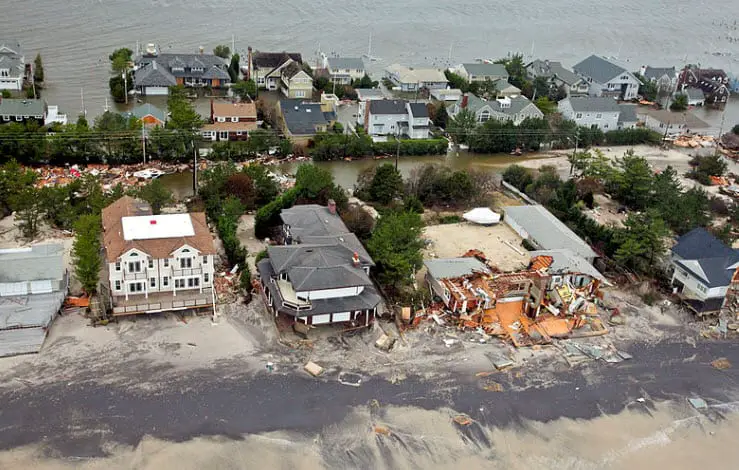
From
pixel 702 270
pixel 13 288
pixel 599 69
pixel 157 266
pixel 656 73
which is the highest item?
pixel 599 69

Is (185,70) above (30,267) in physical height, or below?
above

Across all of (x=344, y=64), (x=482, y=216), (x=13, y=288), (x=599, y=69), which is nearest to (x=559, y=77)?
(x=599, y=69)

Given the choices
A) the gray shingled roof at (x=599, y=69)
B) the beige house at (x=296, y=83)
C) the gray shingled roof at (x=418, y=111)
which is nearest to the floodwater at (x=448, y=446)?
the gray shingled roof at (x=418, y=111)

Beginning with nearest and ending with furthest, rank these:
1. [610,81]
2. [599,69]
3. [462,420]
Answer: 1. [462,420]
2. [610,81]
3. [599,69]

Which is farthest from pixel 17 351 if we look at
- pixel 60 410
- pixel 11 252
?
pixel 11 252

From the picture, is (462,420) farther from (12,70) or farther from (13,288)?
(12,70)

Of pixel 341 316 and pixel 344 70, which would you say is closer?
pixel 341 316

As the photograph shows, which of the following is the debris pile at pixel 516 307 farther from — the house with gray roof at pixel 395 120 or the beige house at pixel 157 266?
the house with gray roof at pixel 395 120
